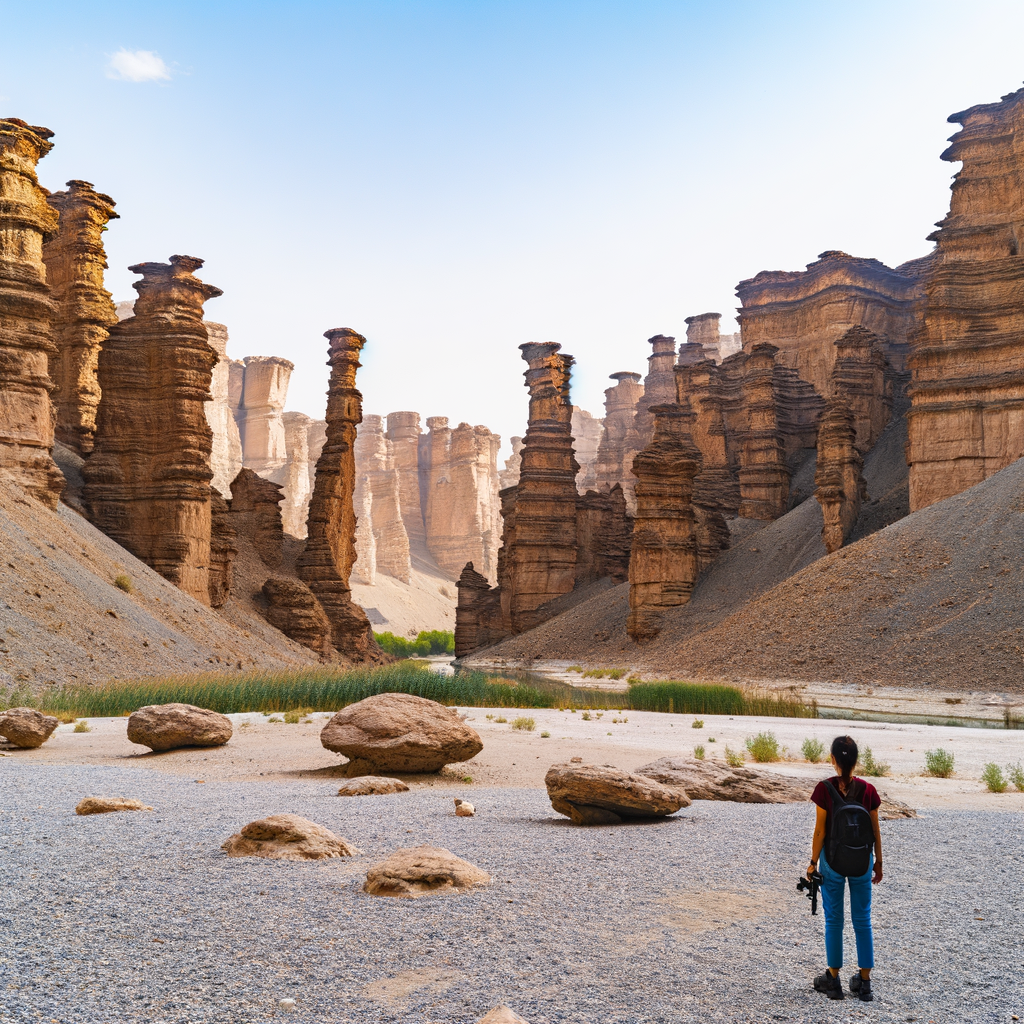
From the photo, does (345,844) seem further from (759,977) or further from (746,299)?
(746,299)

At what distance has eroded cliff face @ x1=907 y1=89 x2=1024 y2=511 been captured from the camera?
40219mm

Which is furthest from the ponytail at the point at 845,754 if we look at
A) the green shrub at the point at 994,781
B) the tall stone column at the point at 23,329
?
the tall stone column at the point at 23,329

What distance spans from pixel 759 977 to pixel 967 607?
29.0 meters

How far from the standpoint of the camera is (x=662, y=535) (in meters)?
49.9

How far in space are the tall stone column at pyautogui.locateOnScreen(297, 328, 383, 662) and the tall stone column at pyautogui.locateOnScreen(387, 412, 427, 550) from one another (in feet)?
198

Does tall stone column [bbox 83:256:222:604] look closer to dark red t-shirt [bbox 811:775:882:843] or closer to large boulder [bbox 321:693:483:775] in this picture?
large boulder [bbox 321:693:483:775]

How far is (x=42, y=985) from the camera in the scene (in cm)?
470

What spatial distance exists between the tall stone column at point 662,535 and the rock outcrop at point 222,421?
1832 inches

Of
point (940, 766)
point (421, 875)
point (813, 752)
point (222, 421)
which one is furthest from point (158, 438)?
point (222, 421)

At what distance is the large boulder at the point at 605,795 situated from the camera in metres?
9.14

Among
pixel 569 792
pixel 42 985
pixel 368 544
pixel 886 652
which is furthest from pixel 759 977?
pixel 368 544

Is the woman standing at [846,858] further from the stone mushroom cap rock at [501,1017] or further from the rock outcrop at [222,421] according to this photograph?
the rock outcrop at [222,421]

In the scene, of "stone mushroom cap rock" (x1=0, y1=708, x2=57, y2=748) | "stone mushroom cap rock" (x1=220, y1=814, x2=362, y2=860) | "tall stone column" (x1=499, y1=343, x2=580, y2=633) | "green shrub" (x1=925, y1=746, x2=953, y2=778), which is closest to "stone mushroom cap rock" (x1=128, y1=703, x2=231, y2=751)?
"stone mushroom cap rock" (x1=0, y1=708, x2=57, y2=748)

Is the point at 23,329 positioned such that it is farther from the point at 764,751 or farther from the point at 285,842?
the point at 285,842
